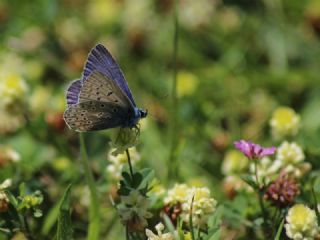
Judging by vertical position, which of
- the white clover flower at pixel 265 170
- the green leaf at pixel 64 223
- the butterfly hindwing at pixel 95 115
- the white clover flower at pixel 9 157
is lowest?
the white clover flower at pixel 9 157

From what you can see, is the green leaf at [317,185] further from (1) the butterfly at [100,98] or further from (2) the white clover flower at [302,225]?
(1) the butterfly at [100,98]

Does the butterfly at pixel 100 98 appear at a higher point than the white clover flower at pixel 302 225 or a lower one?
higher

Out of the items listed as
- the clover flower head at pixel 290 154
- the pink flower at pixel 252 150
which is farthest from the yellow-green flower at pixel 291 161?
the pink flower at pixel 252 150

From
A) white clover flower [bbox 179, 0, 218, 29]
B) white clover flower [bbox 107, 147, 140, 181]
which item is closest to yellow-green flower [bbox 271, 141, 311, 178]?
white clover flower [bbox 107, 147, 140, 181]

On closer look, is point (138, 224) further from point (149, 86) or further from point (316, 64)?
point (316, 64)

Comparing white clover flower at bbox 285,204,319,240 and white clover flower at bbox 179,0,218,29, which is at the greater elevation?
white clover flower at bbox 285,204,319,240

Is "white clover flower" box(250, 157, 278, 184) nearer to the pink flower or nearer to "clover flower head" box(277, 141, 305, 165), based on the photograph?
"clover flower head" box(277, 141, 305, 165)
